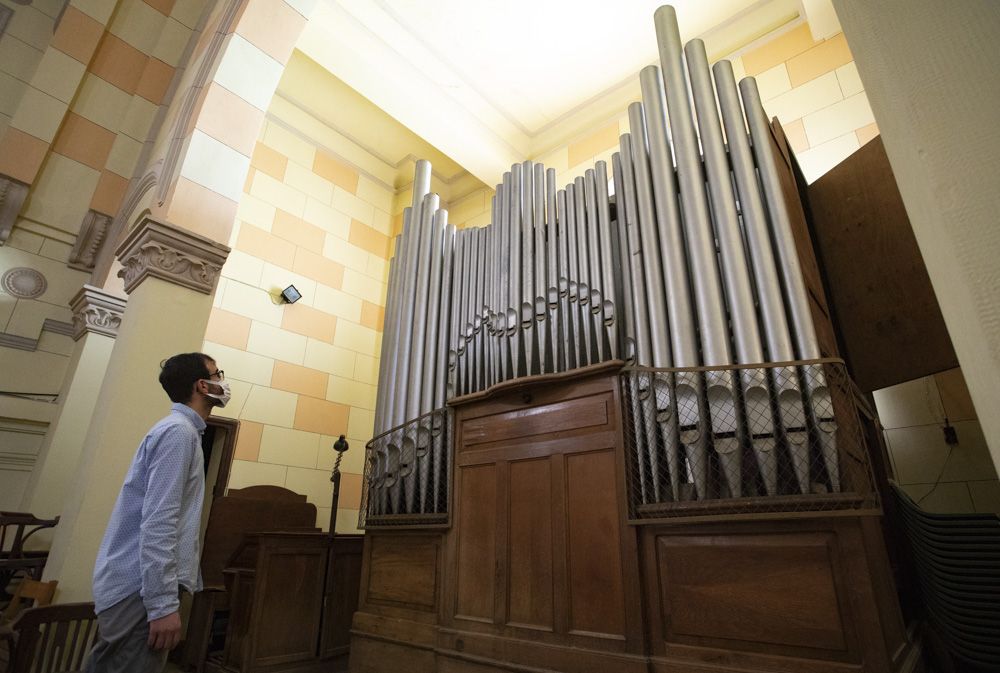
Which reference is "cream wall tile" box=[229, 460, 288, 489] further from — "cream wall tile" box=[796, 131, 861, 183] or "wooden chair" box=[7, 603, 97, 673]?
"cream wall tile" box=[796, 131, 861, 183]

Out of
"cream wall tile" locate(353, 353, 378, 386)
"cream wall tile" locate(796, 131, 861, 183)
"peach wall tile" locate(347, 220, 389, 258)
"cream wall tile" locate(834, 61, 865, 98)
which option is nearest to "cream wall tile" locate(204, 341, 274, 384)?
"cream wall tile" locate(353, 353, 378, 386)

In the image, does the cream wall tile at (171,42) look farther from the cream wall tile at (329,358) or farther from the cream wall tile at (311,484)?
the cream wall tile at (311,484)

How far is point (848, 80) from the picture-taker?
4.05 meters

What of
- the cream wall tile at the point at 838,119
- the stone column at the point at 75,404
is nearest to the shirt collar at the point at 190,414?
the stone column at the point at 75,404

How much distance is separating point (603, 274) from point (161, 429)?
201 cm

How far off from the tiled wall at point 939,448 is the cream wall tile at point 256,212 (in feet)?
18.2

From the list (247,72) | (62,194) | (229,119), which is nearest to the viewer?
(229,119)

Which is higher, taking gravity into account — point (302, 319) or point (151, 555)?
point (302, 319)

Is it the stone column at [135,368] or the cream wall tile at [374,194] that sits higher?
the cream wall tile at [374,194]

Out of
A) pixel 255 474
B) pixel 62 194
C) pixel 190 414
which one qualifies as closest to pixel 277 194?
pixel 62 194

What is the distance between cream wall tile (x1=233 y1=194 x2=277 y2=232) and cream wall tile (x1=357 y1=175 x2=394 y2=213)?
1.26 metres

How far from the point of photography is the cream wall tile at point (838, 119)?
12.8 ft

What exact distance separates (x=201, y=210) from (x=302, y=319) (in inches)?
98.2

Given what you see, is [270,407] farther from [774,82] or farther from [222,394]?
[774,82]
